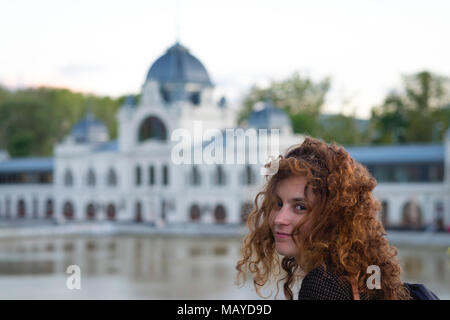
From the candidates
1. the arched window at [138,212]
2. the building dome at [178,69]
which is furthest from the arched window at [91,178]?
the building dome at [178,69]

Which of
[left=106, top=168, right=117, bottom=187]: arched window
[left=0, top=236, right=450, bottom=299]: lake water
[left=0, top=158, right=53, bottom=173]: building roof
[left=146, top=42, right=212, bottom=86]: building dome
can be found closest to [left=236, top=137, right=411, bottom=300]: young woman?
[left=0, top=236, right=450, bottom=299]: lake water

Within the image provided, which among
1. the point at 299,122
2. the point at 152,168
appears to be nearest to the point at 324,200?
the point at 152,168

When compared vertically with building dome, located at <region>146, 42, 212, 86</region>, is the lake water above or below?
below

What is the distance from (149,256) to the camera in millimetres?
28766

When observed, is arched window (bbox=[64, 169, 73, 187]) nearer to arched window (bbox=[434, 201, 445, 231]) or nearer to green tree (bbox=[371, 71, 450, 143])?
green tree (bbox=[371, 71, 450, 143])

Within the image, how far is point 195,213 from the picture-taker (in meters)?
43.5

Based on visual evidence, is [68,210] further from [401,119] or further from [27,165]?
[401,119]

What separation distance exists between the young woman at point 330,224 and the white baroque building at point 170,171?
34.1 metres

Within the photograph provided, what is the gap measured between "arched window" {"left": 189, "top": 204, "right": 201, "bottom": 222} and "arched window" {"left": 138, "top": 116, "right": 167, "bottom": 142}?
4.45 m

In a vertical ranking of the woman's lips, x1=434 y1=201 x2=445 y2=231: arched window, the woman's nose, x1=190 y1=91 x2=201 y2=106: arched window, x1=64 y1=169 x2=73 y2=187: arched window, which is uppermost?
x1=190 y1=91 x2=201 y2=106: arched window

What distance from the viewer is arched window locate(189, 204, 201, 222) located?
43312mm

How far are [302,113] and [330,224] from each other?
56.1 meters

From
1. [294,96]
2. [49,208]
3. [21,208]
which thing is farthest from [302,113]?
[21,208]
